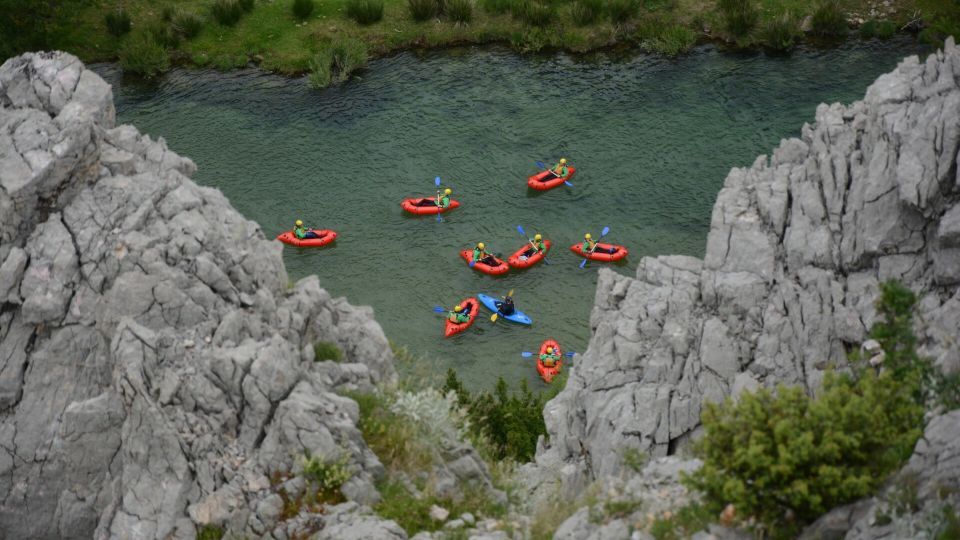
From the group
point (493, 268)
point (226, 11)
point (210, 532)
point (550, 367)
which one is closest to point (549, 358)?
point (550, 367)

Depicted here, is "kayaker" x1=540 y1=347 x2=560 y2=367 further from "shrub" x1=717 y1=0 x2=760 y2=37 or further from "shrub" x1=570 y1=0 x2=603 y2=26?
"shrub" x1=717 y1=0 x2=760 y2=37

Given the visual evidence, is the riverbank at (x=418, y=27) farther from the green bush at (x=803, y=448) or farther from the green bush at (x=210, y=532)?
the green bush at (x=803, y=448)

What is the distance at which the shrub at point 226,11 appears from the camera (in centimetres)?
5784

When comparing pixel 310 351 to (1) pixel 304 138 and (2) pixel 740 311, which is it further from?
(1) pixel 304 138

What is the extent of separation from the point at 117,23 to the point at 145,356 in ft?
144

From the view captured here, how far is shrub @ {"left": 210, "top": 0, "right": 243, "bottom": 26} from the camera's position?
5784cm

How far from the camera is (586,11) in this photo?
56.9m

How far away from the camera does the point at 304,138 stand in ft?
165

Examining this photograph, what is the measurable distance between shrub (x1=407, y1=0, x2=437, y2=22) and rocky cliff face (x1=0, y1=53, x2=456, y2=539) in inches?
1456

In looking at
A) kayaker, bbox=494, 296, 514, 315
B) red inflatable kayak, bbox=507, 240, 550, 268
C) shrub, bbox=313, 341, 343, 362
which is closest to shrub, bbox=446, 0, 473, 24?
red inflatable kayak, bbox=507, 240, 550, 268

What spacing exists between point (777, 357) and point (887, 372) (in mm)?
8405

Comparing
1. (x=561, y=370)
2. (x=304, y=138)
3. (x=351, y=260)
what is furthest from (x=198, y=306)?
(x=304, y=138)

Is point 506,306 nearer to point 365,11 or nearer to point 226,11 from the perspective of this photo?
point 365,11

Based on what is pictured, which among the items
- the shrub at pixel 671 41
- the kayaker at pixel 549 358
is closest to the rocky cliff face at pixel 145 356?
the kayaker at pixel 549 358
